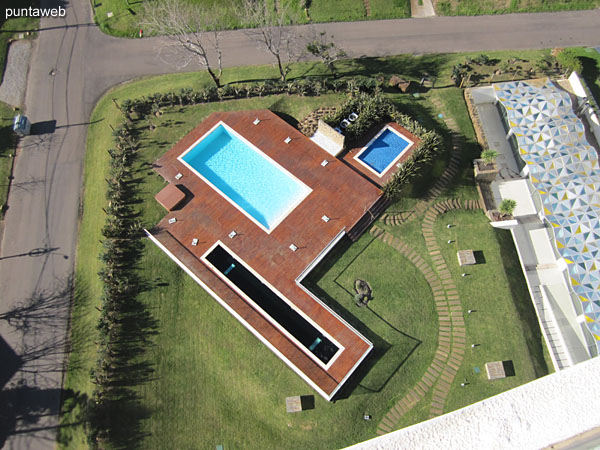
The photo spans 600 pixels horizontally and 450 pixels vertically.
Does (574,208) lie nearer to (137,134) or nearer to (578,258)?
(578,258)

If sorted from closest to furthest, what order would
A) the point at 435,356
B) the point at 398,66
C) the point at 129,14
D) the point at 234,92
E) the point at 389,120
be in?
1. the point at 435,356
2. the point at 389,120
3. the point at 234,92
4. the point at 398,66
5. the point at 129,14

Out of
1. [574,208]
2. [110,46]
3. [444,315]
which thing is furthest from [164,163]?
[574,208]

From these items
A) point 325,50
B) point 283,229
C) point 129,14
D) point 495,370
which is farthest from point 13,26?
point 495,370

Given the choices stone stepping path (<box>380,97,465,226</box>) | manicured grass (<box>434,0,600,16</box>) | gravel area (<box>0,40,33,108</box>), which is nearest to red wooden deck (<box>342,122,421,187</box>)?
stone stepping path (<box>380,97,465,226</box>)

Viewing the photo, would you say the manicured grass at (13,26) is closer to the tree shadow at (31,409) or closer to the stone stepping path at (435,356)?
the tree shadow at (31,409)

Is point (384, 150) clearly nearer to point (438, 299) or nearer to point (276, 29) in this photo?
point (438, 299)

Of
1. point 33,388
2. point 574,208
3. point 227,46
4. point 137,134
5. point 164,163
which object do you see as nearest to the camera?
point 33,388

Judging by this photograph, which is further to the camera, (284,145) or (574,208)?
(284,145)

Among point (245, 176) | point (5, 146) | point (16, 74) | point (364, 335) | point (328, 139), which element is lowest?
point (364, 335)
